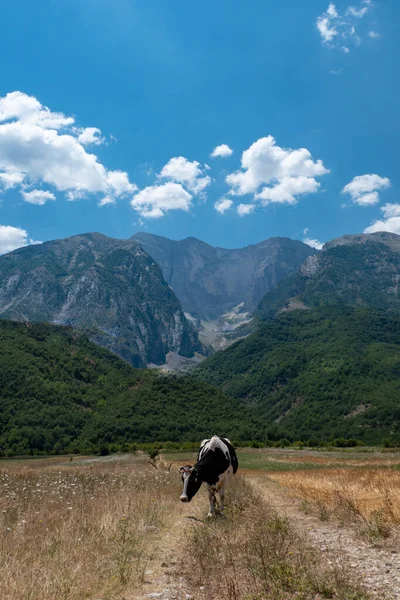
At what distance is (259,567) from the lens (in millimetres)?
7777

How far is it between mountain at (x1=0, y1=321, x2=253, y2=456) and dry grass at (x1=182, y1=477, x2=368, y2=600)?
350ft

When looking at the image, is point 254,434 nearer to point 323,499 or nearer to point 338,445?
point 338,445

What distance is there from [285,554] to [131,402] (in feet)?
527

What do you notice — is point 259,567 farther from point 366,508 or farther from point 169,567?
point 366,508

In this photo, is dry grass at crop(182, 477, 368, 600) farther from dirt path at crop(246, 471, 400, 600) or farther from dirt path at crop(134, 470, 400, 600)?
dirt path at crop(246, 471, 400, 600)

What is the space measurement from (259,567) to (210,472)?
26.4 feet

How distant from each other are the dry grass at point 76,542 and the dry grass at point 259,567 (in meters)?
1.27

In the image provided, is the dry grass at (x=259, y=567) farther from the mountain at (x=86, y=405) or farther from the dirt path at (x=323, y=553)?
the mountain at (x=86, y=405)

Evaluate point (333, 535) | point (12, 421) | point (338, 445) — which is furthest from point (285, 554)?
point (12, 421)

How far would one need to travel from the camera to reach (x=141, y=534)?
11086mm

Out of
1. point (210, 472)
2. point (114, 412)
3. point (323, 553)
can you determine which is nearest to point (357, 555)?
point (323, 553)

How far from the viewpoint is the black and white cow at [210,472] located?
14.8 metres

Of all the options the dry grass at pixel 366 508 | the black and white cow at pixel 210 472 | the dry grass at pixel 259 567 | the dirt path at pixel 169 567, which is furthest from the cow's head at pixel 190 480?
the dry grass at pixel 366 508

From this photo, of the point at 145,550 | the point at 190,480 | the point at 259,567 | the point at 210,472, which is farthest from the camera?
the point at 210,472
